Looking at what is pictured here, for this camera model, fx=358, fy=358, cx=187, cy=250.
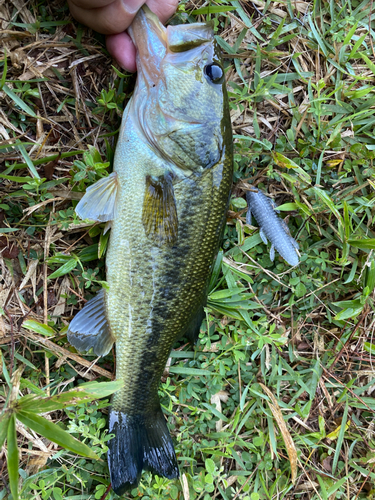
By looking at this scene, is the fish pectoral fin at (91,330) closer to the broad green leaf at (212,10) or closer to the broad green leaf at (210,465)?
the broad green leaf at (210,465)

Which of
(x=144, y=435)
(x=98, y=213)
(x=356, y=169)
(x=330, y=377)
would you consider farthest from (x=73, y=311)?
(x=356, y=169)

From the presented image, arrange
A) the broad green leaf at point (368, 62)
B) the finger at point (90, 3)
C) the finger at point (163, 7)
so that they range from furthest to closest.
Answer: the broad green leaf at point (368, 62) < the finger at point (163, 7) < the finger at point (90, 3)

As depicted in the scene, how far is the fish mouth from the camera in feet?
6.62

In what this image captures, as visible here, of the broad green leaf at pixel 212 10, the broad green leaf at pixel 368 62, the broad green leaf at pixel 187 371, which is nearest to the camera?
the broad green leaf at pixel 212 10

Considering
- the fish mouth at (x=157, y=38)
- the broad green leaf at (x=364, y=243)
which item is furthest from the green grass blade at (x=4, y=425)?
the broad green leaf at (x=364, y=243)

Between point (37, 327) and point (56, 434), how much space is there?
732 mm

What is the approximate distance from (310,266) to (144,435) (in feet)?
5.75

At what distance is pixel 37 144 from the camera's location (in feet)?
7.40

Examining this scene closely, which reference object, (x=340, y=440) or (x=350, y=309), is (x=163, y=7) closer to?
(x=350, y=309)

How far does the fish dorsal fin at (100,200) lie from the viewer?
2111mm

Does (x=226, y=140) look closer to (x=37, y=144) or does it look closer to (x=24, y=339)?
(x=37, y=144)

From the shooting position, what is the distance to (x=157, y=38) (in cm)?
206

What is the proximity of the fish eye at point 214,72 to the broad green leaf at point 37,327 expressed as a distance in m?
1.81

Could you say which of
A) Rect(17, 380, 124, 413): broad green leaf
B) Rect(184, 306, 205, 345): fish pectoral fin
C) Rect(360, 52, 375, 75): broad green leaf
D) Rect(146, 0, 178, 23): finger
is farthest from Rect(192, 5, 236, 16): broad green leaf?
Rect(17, 380, 124, 413): broad green leaf
